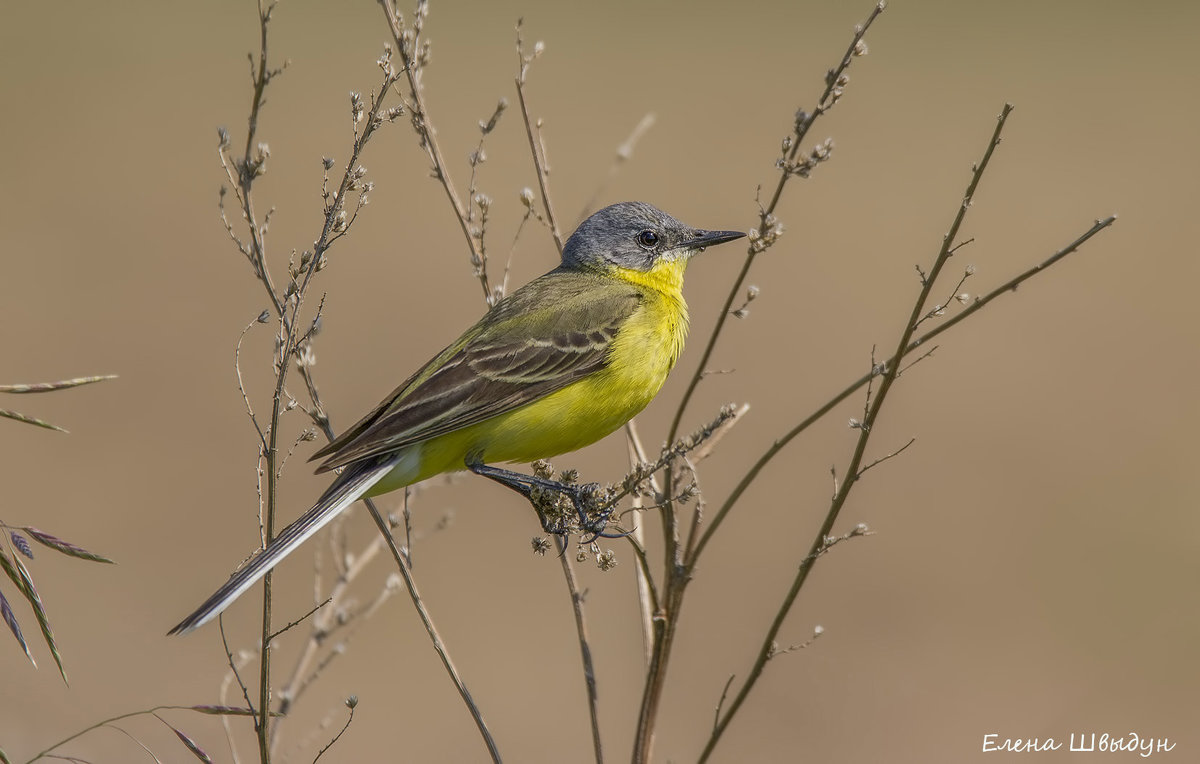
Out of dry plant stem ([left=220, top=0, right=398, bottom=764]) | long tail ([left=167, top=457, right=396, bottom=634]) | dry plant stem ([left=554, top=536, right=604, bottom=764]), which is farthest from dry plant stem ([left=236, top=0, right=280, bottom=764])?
dry plant stem ([left=554, top=536, right=604, bottom=764])

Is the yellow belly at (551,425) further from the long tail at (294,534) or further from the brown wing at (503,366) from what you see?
the long tail at (294,534)

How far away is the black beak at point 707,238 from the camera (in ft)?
19.5

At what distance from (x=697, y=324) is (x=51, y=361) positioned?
23.8ft

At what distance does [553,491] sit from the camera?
4676 mm

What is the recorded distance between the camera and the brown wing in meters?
4.82

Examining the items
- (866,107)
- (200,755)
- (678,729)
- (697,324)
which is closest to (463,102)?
(866,107)

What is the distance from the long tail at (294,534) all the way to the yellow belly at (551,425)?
300 mm

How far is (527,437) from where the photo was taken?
16.5 ft

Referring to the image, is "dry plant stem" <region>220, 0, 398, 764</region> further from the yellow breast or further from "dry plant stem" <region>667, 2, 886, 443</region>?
the yellow breast

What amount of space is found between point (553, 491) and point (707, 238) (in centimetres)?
199

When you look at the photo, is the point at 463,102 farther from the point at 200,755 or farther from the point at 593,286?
the point at 200,755

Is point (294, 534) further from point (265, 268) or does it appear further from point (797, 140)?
point (797, 140)

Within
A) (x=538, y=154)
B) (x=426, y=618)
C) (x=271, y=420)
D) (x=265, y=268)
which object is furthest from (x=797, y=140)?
(x=426, y=618)

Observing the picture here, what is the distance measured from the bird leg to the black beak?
1.70 meters
